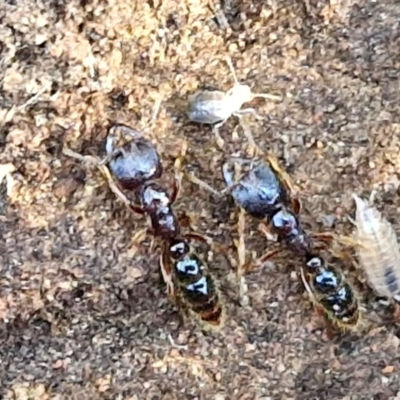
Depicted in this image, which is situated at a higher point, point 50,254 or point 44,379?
point 50,254

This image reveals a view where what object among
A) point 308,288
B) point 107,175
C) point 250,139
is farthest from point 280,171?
point 107,175

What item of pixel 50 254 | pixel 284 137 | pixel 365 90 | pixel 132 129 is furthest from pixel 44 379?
pixel 365 90

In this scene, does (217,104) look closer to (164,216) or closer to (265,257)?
(164,216)

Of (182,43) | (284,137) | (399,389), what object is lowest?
(399,389)

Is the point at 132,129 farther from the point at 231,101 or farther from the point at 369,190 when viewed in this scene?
the point at 369,190

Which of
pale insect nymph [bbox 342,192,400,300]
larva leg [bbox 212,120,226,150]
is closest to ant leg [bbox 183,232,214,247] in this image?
larva leg [bbox 212,120,226,150]

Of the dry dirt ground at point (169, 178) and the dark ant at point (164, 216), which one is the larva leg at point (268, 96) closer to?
the dry dirt ground at point (169, 178)
